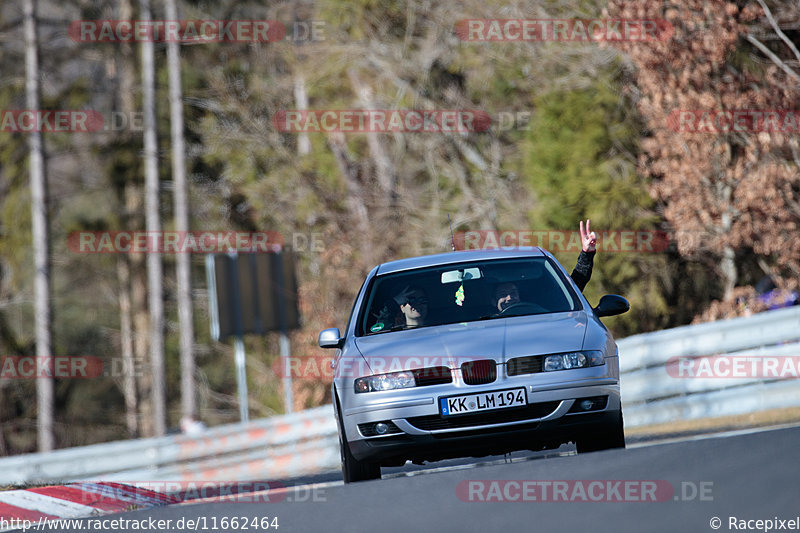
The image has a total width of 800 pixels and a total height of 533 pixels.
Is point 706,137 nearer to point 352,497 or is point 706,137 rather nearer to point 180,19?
point 352,497

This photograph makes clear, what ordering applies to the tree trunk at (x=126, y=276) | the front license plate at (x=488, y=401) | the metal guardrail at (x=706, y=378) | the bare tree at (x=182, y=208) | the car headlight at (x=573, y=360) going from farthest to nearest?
the tree trunk at (x=126, y=276)
the bare tree at (x=182, y=208)
the metal guardrail at (x=706, y=378)
the car headlight at (x=573, y=360)
the front license plate at (x=488, y=401)

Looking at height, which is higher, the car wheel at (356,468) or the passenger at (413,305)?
the passenger at (413,305)

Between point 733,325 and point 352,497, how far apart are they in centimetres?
644

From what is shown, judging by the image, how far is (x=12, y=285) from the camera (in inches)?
1581

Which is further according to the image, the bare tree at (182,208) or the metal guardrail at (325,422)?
the bare tree at (182,208)

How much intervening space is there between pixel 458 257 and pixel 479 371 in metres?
1.78

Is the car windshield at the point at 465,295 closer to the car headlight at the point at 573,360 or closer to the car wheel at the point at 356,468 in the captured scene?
the car headlight at the point at 573,360

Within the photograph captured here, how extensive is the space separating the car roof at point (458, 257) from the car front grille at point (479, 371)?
1.61 metres

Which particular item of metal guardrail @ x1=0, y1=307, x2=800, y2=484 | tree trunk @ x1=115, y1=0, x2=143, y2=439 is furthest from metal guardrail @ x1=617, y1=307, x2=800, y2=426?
tree trunk @ x1=115, y1=0, x2=143, y2=439

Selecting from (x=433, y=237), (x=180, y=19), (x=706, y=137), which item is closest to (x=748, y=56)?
(x=706, y=137)

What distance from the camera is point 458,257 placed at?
934cm

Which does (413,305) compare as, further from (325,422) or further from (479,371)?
(325,422)

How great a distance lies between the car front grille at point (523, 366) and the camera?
7707mm

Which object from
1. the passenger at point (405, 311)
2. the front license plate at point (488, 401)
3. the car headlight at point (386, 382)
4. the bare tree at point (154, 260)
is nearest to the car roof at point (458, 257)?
the passenger at point (405, 311)
